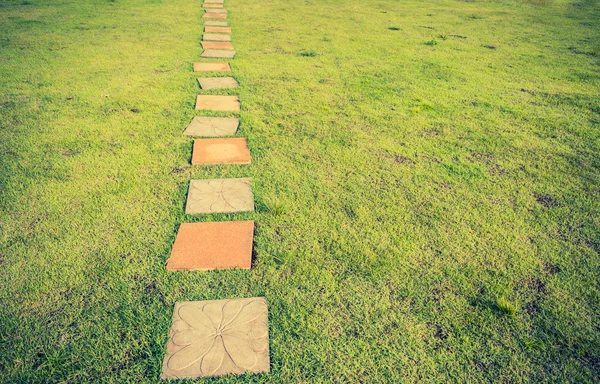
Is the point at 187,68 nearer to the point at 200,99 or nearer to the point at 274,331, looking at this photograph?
the point at 200,99

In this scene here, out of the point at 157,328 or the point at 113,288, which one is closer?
the point at 157,328

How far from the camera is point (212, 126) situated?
12.3 feet

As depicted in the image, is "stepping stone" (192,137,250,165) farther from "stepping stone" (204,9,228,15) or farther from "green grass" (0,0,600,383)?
"stepping stone" (204,9,228,15)

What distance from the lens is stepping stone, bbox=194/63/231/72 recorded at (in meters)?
5.31

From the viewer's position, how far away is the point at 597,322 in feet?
6.28

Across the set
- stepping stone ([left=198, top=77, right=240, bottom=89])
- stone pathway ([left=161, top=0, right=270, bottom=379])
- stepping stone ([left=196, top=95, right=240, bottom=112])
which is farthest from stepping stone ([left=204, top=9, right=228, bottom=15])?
stone pathway ([left=161, top=0, right=270, bottom=379])

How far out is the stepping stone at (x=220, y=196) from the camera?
262 cm

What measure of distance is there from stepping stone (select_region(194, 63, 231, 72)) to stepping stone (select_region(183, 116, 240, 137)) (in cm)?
170

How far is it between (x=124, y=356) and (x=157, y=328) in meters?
0.18

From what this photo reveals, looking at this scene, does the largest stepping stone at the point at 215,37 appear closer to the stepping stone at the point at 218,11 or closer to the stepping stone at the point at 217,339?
the stepping stone at the point at 218,11

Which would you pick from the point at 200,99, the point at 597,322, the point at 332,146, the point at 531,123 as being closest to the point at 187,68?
the point at 200,99

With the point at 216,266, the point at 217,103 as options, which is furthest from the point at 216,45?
the point at 216,266

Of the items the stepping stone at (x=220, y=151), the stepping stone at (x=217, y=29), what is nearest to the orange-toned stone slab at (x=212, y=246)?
the stepping stone at (x=220, y=151)

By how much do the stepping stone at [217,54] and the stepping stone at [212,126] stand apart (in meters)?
2.39
